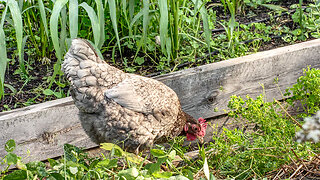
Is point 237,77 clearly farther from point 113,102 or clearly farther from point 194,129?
point 113,102

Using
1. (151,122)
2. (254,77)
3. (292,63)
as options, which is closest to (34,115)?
(151,122)

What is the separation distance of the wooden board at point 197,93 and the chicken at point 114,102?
0.33 metres

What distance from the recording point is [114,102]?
2.09 meters

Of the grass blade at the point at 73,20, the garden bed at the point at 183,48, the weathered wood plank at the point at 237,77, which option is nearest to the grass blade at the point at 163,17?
the garden bed at the point at 183,48

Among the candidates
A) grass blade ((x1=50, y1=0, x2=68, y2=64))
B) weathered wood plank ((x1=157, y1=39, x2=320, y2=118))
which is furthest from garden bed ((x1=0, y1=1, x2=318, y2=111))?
grass blade ((x1=50, y1=0, x2=68, y2=64))

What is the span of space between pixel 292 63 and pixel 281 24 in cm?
56

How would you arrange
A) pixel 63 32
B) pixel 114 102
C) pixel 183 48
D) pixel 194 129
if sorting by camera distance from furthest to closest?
pixel 183 48
pixel 194 129
pixel 63 32
pixel 114 102

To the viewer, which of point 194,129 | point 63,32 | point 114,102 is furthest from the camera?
point 194,129

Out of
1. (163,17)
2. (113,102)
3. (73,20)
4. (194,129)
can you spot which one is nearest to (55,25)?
(73,20)

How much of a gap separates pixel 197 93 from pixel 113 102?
773 millimetres

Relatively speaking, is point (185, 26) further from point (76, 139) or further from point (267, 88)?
point (76, 139)

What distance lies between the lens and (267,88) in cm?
287

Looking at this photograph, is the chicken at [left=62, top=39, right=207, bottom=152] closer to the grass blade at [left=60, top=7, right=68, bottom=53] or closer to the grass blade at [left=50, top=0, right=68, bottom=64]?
the grass blade at [left=50, top=0, right=68, bottom=64]

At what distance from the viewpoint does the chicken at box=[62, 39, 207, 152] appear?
208 cm
